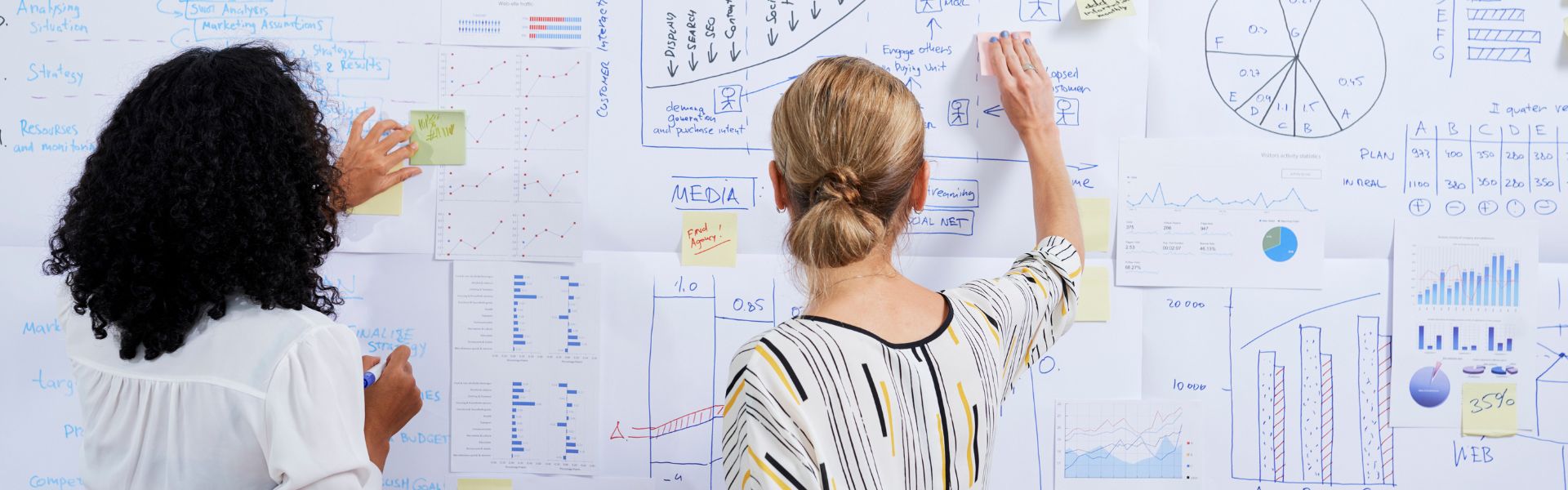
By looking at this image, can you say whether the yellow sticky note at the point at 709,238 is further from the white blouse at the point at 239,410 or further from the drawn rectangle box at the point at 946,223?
the white blouse at the point at 239,410

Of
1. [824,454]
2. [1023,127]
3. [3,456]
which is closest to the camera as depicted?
[824,454]

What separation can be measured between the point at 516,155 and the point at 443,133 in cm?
14

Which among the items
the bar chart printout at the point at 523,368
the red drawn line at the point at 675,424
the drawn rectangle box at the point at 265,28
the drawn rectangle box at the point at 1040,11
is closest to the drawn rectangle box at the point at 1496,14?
the drawn rectangle box at the point at 1040,11

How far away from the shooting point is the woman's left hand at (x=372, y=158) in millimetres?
1607

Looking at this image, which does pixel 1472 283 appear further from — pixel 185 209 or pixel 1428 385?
pixel 185 209

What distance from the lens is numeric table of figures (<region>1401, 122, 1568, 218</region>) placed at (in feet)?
5.50

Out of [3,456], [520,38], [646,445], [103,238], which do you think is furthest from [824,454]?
[3,456]

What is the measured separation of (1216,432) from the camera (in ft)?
5.57

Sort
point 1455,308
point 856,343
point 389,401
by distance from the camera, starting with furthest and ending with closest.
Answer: point 1455,308
point 389,401
point 856,343

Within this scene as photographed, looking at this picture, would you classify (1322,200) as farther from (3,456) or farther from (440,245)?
(3,456)

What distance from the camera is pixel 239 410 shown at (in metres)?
1.07

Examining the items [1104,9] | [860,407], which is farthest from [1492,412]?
[860,407]

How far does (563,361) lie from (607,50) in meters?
0.56

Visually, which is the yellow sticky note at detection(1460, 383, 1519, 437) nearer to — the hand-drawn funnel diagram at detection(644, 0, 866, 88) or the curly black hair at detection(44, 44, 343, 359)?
the hand-drawn funnel diagram at detection(644, 0, 866, 88)
